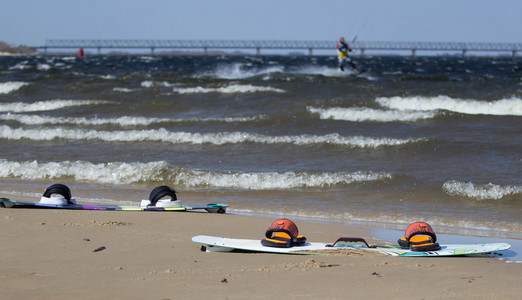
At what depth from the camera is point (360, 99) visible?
19.2 meters

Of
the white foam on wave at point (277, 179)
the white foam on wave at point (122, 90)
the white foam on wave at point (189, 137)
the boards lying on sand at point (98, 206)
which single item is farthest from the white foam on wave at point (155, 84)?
the boards lying on sand at point (98, 206)

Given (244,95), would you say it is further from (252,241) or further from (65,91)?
(252,241)

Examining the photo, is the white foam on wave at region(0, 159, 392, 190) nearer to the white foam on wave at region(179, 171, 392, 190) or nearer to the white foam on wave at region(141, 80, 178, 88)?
the white foam on wave at region(179, 171, 392, 190)

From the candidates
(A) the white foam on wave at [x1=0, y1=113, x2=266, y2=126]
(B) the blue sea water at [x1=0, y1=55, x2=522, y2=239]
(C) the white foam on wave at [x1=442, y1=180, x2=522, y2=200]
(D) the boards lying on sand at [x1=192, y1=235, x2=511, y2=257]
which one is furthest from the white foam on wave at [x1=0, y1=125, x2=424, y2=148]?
(D) the boards lying on sand at [x1=192, y1=235, x2=511, y2=257]

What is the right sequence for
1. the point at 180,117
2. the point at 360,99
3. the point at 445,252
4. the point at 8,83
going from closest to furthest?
the point at 445,252 → the point at 180,117 → the point at 360,99 → the point at 8,83

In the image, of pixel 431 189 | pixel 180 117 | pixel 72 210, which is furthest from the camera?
pixel 180 117

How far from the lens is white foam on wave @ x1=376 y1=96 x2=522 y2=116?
18422mm

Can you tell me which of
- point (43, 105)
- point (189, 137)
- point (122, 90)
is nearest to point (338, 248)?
point (189, 137)

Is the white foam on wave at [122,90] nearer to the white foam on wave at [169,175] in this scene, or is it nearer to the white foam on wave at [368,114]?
the white foam on wave at [368,114]

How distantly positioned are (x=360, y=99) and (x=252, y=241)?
1411 cm

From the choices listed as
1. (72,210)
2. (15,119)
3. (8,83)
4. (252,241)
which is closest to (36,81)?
(8,83)

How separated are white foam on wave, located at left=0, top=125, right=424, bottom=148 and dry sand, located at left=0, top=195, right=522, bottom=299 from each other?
22.1 ft

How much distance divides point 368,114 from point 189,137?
5.20m

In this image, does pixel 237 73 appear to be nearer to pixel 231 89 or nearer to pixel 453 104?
pixel 231 89
